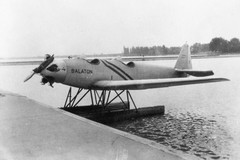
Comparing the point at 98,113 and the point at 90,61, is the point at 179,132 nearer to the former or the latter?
the point at 98,113

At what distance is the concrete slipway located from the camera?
325cm

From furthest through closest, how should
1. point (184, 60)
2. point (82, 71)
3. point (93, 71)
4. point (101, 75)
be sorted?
point (184, 60) → point (101, 75) → point (93, 71) → point (82, 71)

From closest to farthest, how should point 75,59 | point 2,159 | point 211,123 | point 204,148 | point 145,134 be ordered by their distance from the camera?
point 2,159, point 204,148, point 145,134, point 75,59, point 211,123

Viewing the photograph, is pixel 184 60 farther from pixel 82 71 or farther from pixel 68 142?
pixel 68 142

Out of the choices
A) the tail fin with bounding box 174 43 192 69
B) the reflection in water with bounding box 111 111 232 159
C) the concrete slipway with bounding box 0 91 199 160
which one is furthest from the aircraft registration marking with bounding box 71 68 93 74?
the tail fin with bounding box 174 43 192 69

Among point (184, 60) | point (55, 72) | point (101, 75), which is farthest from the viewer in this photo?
point (184, 60)

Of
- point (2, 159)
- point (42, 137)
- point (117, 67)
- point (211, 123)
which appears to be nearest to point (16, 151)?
point (2, 159)

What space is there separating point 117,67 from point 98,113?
216 centimetres

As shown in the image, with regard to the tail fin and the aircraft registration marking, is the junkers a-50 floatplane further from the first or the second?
the tail fin

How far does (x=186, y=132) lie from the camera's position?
367 inches

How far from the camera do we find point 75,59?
32.7 feet

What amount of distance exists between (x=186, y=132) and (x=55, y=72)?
5.29 m

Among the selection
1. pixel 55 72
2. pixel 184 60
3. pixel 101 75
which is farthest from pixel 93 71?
pixel 184 60

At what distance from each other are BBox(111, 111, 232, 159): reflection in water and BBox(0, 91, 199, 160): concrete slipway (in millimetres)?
3961
